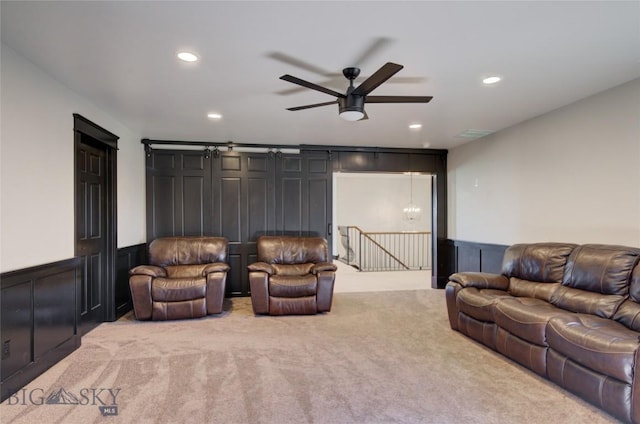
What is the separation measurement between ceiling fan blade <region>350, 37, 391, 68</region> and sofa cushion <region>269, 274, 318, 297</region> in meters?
2.71

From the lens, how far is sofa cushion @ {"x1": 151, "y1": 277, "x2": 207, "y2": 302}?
13.2 feet

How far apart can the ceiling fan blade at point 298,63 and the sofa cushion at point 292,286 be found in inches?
102

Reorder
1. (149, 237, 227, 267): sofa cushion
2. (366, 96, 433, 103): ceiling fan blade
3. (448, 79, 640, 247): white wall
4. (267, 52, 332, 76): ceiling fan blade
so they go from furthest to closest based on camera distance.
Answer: (149, 237, 227, 267): sofa cushion, (448, 79, 640, 247): white wall, (366, 96, 433, 103): ceiling fan blade, (267, 52, 332, 76): ceiling fan blade

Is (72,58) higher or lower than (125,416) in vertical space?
higher

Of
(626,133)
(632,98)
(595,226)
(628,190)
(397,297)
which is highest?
(632,98)

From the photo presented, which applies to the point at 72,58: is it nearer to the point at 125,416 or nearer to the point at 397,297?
the point at 125,416

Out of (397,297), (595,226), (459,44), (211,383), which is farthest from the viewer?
(397,297)

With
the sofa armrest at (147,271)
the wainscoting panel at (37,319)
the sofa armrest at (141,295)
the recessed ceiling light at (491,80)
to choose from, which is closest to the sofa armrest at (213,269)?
the sofa armrest at (147,271)

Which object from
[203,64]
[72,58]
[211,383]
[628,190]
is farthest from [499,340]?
[72,58]

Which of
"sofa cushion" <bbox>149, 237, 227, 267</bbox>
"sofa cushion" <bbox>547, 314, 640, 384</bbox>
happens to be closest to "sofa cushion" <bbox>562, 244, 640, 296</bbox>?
"sofa cushion" <bbox>547, 314, 640, 384</bbox>

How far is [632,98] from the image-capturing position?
3027mm

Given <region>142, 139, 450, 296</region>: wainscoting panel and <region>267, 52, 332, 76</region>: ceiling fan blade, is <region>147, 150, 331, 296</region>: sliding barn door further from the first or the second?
<region>267, 52, 332, 76</region>: ceiling fan blade

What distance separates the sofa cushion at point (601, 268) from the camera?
265cm

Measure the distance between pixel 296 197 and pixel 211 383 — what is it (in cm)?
352
